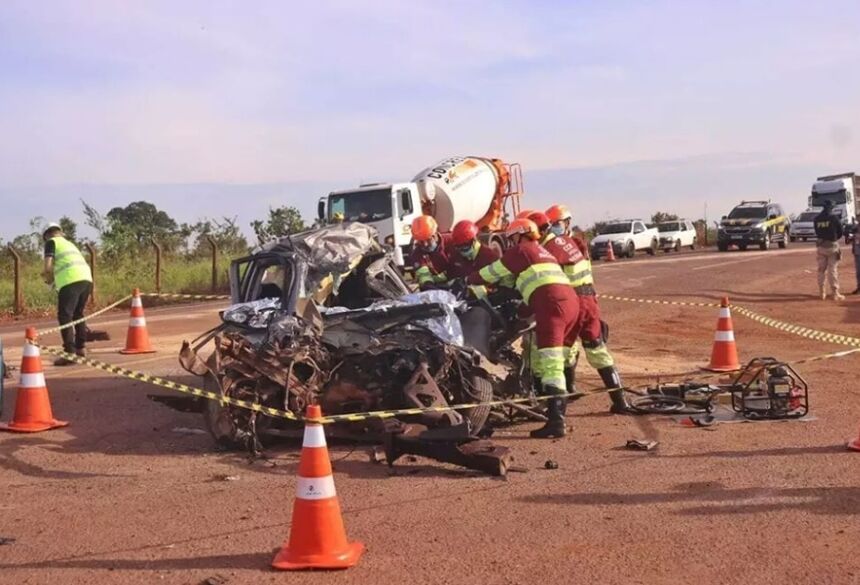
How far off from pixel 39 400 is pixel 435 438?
4.06 metres

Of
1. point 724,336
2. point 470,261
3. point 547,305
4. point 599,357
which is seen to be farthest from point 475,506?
point 724,336

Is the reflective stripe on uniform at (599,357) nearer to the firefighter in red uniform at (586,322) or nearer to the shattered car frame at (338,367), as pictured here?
the firefighter in red uniform at (586,322)

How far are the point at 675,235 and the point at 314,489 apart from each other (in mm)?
40925

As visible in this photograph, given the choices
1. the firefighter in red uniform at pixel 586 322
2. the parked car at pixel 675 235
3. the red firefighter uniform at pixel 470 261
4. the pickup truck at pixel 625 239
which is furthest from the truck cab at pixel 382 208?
the parked car at pixel 675 235

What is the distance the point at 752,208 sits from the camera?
40.8m

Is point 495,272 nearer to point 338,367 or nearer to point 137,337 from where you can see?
point 338,367

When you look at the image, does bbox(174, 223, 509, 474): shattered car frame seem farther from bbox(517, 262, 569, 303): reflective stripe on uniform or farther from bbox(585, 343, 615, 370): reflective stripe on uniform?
bbox(585, 343, 615, 370): reflective stripe on uniform

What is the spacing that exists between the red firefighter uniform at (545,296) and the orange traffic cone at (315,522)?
333 centimetres

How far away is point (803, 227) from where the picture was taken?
49969 millimetres

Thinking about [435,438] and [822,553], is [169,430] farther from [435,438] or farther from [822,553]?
[822,553]

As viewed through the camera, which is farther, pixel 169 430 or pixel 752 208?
pixel 752 208

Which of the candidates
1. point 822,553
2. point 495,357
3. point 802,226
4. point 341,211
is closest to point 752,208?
point 802,226

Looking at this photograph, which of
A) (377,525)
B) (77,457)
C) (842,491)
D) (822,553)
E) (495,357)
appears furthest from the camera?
(495,357)

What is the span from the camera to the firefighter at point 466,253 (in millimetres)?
10133
